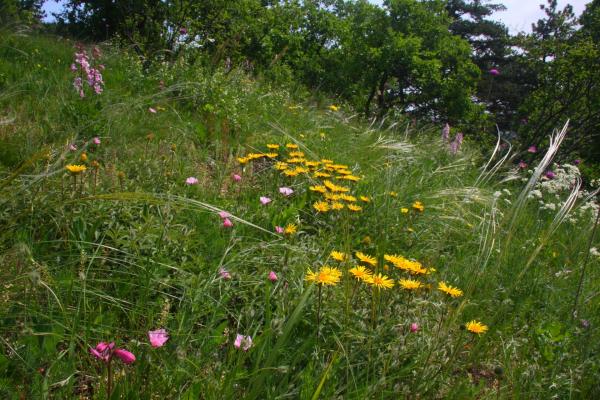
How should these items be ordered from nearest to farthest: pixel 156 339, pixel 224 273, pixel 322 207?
1. pixel 156 339
2. pixel 224 273
3. pixel 322 207

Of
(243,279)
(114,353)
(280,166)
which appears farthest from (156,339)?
(280,166)

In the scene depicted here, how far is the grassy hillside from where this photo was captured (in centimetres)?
107

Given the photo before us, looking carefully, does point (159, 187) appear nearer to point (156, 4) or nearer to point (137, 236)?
point (137, 236)

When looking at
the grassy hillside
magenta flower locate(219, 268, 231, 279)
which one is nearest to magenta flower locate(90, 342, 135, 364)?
the grassy hillside

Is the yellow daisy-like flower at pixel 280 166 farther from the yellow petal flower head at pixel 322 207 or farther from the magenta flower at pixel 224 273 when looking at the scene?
the magenta flower at pixel 224 273

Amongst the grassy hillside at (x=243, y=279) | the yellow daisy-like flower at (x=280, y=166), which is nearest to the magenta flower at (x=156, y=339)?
the grassy hillside at (x=243, y=279)

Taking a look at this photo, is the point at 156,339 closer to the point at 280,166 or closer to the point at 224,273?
the point at 224,273

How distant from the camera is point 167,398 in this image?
104 centimetres

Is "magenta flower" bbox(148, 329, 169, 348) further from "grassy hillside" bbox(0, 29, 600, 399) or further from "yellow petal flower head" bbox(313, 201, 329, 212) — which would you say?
"yellow petal flower head" bbox(313, 201, 329, 212)

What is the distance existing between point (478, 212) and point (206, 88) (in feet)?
8.12

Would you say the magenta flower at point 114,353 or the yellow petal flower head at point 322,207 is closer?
the magenta flower at point 114,353

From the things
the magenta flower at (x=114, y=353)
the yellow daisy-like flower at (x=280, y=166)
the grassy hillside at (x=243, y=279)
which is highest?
the yellow daisy-like flower at (x=280, y=166)

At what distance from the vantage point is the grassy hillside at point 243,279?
1074 mm

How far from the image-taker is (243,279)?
5.02 feet
